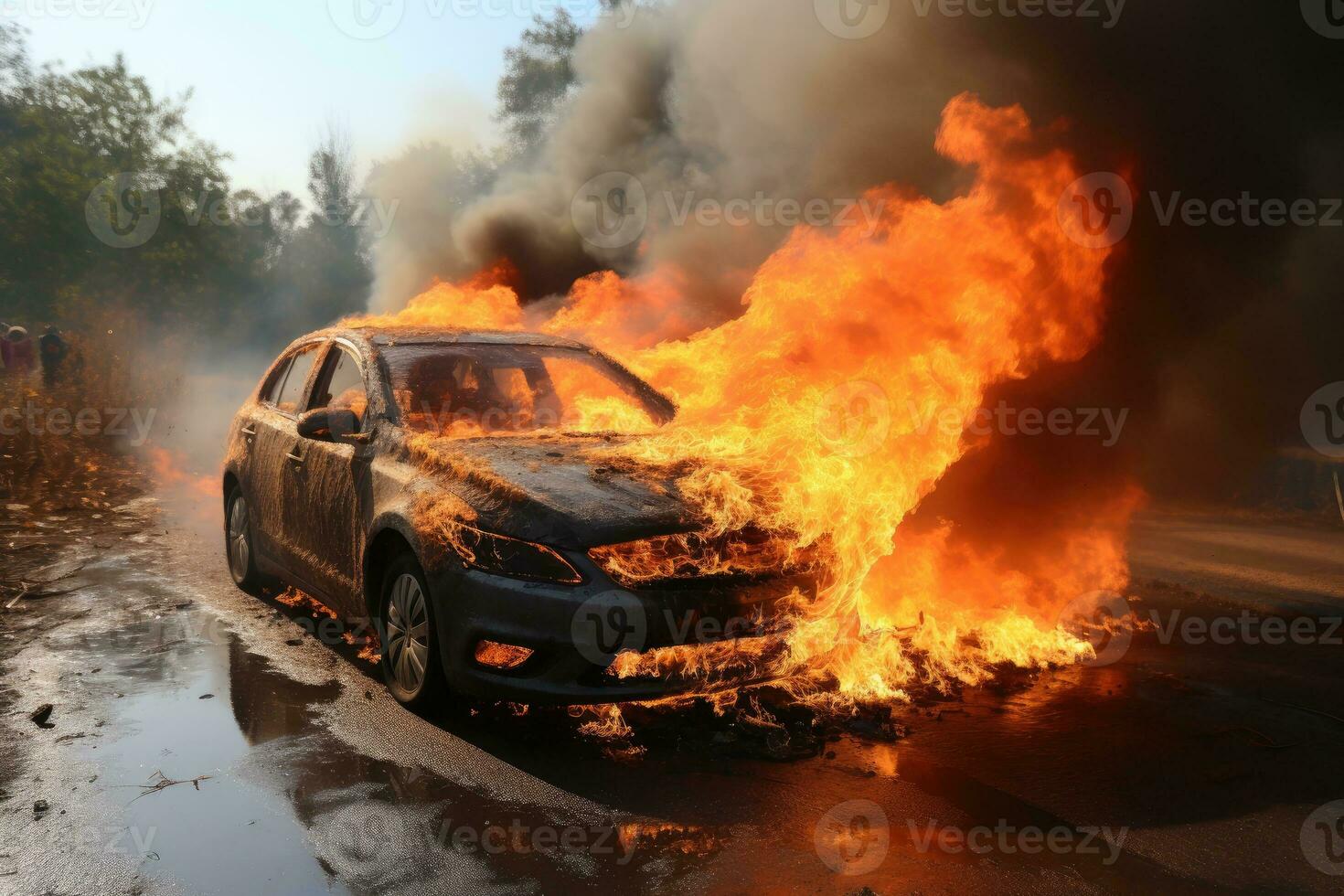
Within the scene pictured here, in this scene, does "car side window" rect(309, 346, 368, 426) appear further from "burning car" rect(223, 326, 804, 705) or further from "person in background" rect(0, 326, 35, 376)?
"person in background" rect(0, 326, 35, 376)

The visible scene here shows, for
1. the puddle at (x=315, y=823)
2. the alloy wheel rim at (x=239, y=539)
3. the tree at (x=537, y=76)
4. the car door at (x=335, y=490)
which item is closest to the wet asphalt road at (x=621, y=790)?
the puddle at (x=315, y=823)

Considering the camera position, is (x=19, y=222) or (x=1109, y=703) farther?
(x=19, y=222)

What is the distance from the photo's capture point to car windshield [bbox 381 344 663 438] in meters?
5.34

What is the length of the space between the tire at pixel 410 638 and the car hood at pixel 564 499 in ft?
1.62

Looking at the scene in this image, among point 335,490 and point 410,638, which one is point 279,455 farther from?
point 410,638

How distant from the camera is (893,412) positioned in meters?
5.99

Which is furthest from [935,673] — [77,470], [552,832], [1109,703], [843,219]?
[77,470]

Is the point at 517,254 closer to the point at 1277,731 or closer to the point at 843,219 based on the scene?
the point at 843,219

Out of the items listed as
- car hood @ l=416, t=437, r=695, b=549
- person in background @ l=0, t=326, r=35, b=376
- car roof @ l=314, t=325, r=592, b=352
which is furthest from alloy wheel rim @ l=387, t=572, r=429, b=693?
person in background @ l=0, t=326, r=35, b=376

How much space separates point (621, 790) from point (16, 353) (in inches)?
781

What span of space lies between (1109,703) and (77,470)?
13.4 meters

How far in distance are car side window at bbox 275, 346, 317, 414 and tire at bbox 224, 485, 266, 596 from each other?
73cm

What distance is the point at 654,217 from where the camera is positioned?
1539 cm

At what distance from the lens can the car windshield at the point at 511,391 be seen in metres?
5.34
